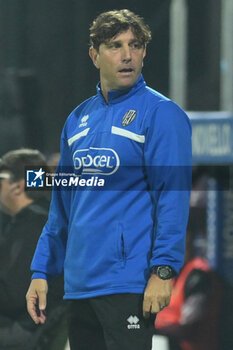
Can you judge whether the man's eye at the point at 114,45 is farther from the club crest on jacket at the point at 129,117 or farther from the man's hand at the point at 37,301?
the man's hand at the point at 37,301

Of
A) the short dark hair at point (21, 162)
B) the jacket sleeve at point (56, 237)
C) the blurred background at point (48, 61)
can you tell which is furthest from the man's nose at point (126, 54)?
the blurred background at point (48, 61)

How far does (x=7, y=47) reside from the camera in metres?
4.10

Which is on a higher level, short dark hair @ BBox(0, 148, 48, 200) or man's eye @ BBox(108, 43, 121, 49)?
man's eye @ BBox(108, 43, 121, 49)

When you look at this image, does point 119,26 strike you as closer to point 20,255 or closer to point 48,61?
point 20,255

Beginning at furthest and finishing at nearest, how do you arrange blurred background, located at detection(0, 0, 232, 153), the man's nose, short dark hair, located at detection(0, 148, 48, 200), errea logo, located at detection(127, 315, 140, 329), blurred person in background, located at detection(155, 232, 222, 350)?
blurred person in background, located at detection(155, 232, 222, 350) → blurred background, located at detection(0, 0, 232, 153) → short dark hair, located at detection(0, 148, 48, 200) → the man's nose → errea logo, located at detection(127, 315, 140, 329)

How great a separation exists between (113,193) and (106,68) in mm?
416

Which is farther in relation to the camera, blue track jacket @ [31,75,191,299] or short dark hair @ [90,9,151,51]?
short dark hair @ [90,9,151,51]

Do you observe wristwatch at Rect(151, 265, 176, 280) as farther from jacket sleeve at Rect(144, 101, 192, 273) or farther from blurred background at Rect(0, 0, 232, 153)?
blurred background at Rect(0, 0, 232, 153)

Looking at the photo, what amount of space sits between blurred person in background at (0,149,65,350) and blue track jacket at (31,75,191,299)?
0.82 meters

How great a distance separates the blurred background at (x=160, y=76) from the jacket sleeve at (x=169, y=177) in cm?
112

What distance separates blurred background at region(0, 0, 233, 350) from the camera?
4004 millimetres

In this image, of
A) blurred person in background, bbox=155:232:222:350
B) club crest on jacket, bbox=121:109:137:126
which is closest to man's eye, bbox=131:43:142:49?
club crest on jacket, bbox=121:109:137:126

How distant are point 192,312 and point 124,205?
6.04ft

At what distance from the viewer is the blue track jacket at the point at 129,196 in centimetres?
254
